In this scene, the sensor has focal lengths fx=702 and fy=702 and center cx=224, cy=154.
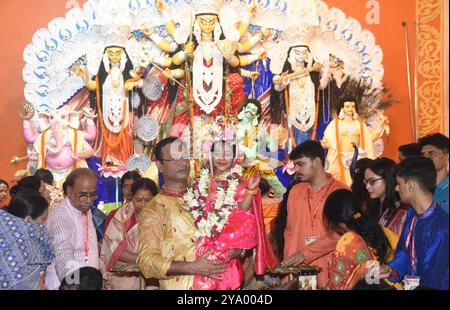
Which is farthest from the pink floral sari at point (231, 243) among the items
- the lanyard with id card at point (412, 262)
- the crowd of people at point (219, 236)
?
the lanyard with id card at point (412, 262)

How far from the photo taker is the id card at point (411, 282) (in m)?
3.84

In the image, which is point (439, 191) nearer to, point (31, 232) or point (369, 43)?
point (31, 232)

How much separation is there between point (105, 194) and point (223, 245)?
15.3 ft

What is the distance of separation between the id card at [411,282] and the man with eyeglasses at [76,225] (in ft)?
6.65

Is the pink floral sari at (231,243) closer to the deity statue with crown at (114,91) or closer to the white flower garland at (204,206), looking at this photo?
the white flower garland at (204,206)

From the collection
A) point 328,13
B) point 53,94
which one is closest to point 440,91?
point 328,13

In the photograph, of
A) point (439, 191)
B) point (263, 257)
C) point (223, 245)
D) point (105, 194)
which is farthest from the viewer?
point (105, 194)

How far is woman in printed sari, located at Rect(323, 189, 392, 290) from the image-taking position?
12.6 feet

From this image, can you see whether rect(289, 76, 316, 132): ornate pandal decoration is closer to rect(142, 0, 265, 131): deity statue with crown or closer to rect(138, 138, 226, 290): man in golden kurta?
rect(142, 0, 265, 131): deity statue with crown

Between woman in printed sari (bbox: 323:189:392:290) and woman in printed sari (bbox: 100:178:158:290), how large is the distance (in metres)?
1.46

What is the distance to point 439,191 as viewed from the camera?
15.9ft

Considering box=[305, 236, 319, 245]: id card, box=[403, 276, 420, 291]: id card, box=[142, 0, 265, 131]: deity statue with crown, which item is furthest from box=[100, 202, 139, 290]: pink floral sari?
box=[142, 0, 265, 131]: deity statue with crown

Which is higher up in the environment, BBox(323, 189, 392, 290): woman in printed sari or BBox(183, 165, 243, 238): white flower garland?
BBox(183, 165, 243, 238): white flower garland

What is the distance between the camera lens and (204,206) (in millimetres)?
3820
